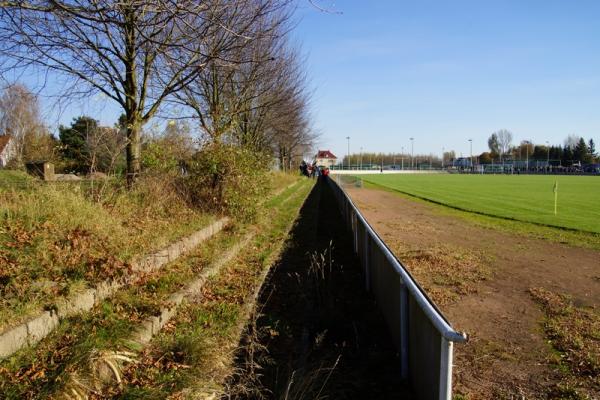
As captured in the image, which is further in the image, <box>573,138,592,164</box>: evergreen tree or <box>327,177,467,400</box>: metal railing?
<box>573,138,592,164</box>: evergreen tree

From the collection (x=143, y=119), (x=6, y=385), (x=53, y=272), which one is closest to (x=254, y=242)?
(x=143, y=119)

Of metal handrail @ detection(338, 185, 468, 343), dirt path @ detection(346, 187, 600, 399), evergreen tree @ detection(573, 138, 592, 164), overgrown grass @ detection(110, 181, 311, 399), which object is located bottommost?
dirt path @ detection(346, 187, 600, 399)

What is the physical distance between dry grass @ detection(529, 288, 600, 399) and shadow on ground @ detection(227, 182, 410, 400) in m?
1.42

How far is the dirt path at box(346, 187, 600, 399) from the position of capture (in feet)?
14.5

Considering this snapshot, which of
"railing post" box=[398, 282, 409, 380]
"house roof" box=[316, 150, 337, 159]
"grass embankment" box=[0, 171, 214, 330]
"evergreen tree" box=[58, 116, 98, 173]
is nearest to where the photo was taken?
"railing post" box=[398, 282, 409, 380]

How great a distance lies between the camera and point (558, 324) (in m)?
5.79

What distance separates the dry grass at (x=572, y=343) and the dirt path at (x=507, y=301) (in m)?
0.10

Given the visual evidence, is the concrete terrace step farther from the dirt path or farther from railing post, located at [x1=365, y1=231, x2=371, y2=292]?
the dirt path

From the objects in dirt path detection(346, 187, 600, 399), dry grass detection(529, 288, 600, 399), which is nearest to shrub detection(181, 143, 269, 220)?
dirt path detection(346, 187, 600, 399)

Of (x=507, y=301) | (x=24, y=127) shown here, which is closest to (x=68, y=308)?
(x=507, y=301)

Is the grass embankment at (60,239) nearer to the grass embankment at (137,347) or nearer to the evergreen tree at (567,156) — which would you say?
the grass embankment at (137,347)

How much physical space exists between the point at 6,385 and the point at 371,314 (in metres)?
4.37

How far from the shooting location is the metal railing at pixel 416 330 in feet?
9.82

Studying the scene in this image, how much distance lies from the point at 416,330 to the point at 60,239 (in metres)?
4.23
